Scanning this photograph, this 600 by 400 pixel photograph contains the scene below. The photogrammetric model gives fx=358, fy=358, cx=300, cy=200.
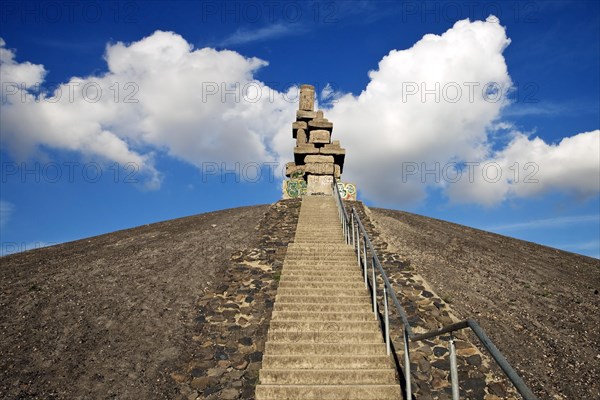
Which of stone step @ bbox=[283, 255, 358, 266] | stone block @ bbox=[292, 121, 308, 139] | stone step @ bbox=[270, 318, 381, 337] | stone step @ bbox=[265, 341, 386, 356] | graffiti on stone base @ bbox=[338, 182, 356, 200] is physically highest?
stone block @ bbox=[292, 121, 308, 139]

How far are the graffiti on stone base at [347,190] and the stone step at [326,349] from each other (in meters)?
15.0

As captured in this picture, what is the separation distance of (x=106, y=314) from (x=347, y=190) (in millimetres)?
15567

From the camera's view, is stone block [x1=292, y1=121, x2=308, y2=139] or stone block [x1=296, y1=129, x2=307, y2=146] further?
stone block [x1=292, y1=121, x2=308, y2=139]

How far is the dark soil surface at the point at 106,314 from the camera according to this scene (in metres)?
5.87

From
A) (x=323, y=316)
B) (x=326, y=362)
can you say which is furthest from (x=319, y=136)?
(x=326, y=362)

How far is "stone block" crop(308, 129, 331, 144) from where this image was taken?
2166cm

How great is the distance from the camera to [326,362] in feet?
19.5

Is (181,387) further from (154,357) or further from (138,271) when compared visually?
(138,271)

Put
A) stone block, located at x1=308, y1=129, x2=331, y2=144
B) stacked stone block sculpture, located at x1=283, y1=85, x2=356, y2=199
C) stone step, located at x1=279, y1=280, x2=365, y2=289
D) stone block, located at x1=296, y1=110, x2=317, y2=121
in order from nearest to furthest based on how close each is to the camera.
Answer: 1. stone step, located at x1=279, y1=280, x2=365, y2=289
2. stacked stone block sculpture, located at x1=283, y1=85, x2=356, y2=199
3. stone block, located at x1=308, y1=129, x2=331, y2=144
4. stone block, located at x1=296, y1=110, x2=317, y2=121

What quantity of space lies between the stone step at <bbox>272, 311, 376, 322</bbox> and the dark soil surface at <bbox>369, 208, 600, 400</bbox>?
7.11ft

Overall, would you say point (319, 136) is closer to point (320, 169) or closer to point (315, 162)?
point (315, 162)

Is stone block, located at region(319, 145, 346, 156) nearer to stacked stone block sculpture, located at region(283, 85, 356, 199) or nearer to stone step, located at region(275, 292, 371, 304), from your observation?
stacked stone block sculpture, located at region(283, 85, 356, 199)

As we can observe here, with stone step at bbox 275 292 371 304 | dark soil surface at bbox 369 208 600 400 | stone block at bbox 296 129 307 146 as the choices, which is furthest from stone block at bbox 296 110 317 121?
stone step at bbox 275 292 371 304

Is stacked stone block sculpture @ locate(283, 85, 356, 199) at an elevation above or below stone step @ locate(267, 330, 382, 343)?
above
